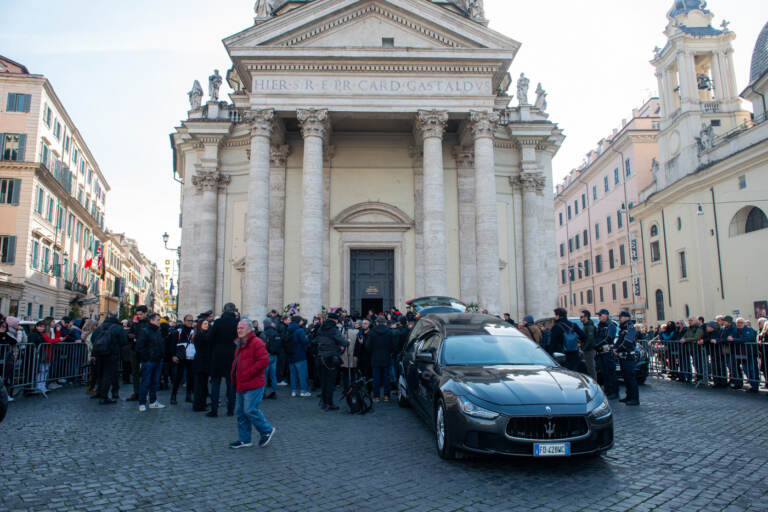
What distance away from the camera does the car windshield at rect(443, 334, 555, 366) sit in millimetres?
7151

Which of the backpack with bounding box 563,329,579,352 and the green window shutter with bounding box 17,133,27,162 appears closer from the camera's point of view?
the backpack with bounding box 563,329,579,352

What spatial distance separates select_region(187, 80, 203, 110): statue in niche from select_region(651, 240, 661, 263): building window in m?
32.8

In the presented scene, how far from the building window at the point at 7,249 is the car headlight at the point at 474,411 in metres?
36.1

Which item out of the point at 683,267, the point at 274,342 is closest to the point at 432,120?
the point at 274,342

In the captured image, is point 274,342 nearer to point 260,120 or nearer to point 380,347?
point 380,347

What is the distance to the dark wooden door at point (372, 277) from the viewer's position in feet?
77.7

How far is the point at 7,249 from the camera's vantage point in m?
32.6

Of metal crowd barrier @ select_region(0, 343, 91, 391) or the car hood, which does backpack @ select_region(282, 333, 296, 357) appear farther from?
metal crowd barrier @ select_region(0, 343, 91, 391)

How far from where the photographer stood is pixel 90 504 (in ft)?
15.5

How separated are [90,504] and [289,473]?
6.25ft

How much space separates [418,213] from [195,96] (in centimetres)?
1274

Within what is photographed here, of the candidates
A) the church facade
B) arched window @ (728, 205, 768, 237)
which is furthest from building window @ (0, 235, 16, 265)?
arched window @ (728, 205, 768, 237)

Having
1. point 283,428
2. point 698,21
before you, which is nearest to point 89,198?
point 283,428

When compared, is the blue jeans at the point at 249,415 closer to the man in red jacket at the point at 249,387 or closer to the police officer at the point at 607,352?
the man in red jacket at the point at 249,387
